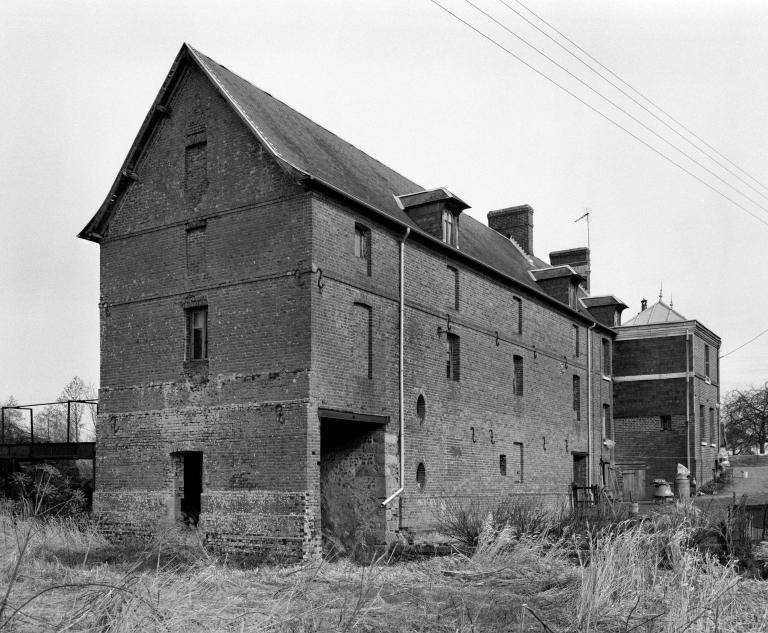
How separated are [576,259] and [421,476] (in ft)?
74.9

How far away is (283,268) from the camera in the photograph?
19188mm

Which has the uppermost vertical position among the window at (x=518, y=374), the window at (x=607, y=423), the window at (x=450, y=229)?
the window at (x=450, y=229)

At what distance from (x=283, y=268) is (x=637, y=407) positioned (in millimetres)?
23459

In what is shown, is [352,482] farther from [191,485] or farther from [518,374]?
[518,374]

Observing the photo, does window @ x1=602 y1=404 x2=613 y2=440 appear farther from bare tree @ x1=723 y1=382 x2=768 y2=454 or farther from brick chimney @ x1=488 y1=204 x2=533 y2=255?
bare tree @ x1=723 y1=382 x2=768 y2=454

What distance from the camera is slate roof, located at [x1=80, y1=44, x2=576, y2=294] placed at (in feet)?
65.3

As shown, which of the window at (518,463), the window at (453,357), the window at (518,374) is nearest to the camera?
the window at (453,357)

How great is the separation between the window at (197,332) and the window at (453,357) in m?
7.12

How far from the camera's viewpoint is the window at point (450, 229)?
24.5 meters

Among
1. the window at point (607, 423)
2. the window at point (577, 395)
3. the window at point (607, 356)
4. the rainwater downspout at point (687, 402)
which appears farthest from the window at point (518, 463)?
the rainwater downspout at point (687, 402)

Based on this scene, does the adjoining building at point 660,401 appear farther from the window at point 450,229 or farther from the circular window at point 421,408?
the circular window at point 421,408

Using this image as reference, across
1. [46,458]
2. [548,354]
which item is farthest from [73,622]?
[548,354]

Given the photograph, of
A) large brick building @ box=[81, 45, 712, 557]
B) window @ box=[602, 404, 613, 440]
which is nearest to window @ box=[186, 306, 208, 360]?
large brick building @ box=[81, 45, 712, 557]

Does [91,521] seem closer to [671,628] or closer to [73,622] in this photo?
[73,622]
